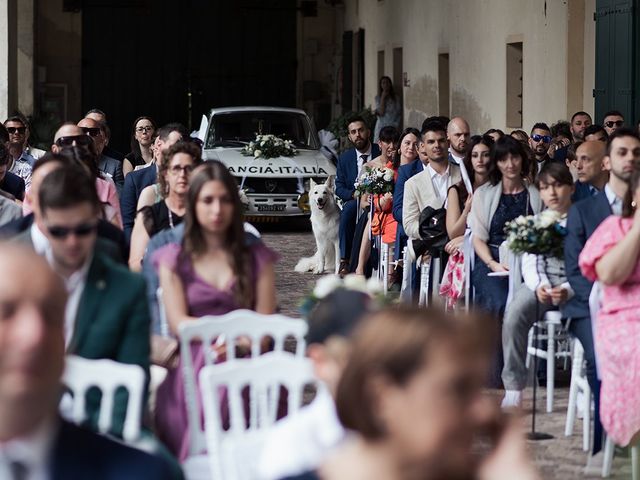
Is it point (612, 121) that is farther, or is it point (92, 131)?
point (612, 121)

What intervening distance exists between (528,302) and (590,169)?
1.14 metres

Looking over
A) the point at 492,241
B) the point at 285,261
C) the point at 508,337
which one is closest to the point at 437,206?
the point at 492,241

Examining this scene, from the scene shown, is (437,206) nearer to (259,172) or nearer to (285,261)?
(285,261)

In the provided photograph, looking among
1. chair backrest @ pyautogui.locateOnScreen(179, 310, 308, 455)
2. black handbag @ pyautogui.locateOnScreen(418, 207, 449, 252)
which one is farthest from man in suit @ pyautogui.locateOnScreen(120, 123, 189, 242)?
chair backrest @ pyautogui.locateOnScreen(179, 310, 308, 455)

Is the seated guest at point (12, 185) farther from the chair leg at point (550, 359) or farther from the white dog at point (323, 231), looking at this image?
the white dog at point (323, 231)

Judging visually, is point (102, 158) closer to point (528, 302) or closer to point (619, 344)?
point (528, 302)

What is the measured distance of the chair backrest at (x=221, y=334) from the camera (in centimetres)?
606

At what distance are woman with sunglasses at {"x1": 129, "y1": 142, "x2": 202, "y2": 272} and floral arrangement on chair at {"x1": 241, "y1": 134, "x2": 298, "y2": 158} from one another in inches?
512

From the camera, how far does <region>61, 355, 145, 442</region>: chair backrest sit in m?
4.71

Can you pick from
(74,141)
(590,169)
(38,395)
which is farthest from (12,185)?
(38,395)

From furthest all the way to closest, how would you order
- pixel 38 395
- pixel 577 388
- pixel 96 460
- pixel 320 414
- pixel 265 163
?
pixel 265 163 → pixel 577 388 → pixel 320 414 → pixel 96 460 → pixel 38 395

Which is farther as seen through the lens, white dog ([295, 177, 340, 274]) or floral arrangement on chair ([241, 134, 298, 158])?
floral arrangement on chair ([241, 134, 298, 158])

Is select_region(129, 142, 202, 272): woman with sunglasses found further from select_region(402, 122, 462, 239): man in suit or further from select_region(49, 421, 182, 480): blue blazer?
select_region(49, 421, 182, 480): blue blazer

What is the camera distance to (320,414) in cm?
400
